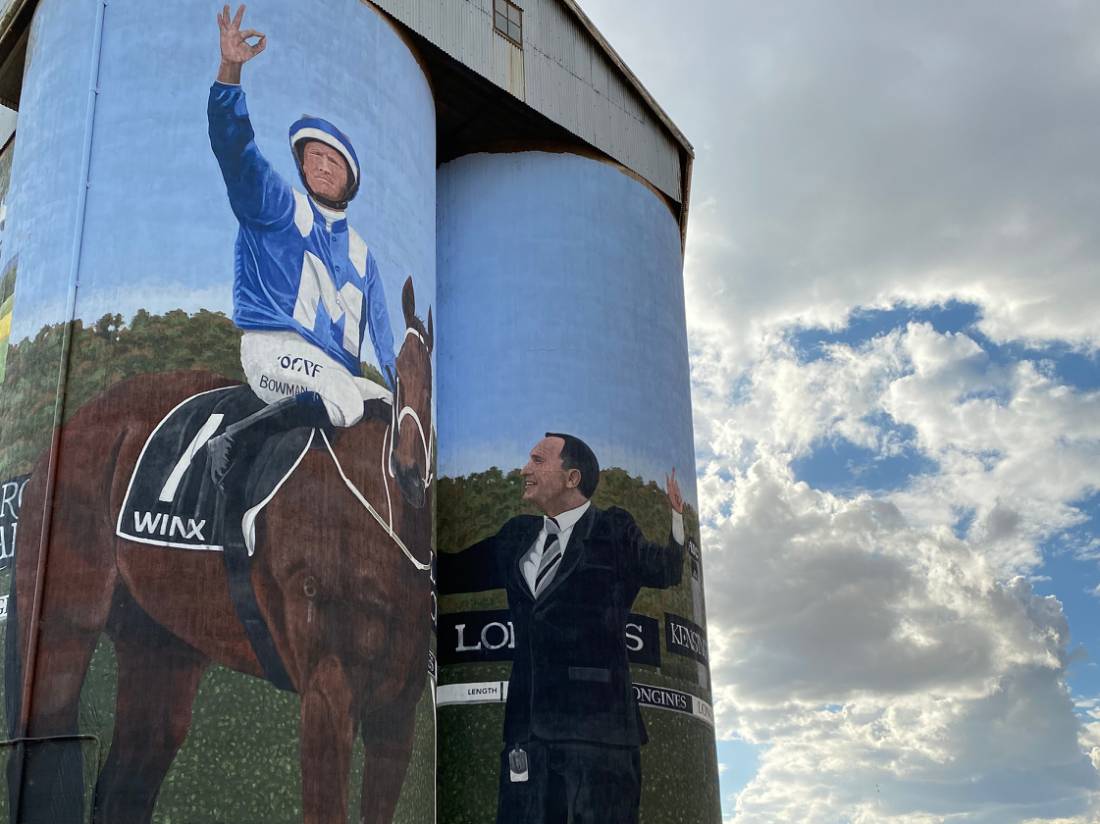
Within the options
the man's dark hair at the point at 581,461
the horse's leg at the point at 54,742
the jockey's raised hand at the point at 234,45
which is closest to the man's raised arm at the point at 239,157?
the jockey's raised hand at the point at 234,45

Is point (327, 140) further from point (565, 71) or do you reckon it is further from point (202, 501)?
point (565, 71)

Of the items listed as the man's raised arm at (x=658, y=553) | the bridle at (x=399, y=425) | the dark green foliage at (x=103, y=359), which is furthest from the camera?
the man's raised arm at (x=658, y=553)

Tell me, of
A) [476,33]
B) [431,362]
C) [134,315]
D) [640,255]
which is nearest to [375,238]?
[431,362]

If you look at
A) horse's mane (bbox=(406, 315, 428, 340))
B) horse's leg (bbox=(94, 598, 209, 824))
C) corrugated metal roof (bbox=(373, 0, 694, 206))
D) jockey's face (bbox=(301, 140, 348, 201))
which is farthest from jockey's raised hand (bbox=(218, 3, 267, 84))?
horse's leg (bbox=(94, 598, 209, 824))

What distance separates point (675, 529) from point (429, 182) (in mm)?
10997

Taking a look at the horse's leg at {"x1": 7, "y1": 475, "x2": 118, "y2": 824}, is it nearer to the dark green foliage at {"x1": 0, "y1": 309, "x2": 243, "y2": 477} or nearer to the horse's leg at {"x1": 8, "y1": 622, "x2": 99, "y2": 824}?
the horse's leg at {"x1": 8, "y1": 622, "x2": 99, "y2": 824}

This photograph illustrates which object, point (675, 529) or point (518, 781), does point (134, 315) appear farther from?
point (675, 529)

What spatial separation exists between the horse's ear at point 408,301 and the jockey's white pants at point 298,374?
98.6 inches

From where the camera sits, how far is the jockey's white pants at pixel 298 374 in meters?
24.2

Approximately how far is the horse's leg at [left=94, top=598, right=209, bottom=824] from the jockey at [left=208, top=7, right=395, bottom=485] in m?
3.16

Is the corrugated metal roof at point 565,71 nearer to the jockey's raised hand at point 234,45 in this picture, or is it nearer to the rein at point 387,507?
the jockey's raised hand at point 234,45

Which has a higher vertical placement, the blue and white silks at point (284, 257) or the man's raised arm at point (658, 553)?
the blue and white silks at point (284, 257)

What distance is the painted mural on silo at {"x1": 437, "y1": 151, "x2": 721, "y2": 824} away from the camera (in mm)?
29891

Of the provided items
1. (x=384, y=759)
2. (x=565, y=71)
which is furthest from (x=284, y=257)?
(x=565, y=71)
